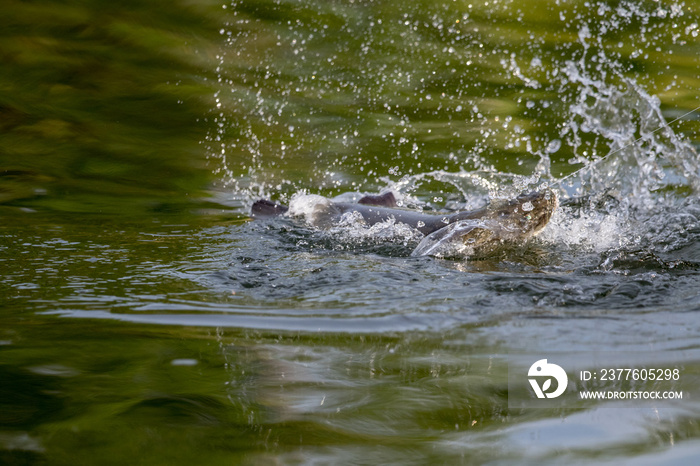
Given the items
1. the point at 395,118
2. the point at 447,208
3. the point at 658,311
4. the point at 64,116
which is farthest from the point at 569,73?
the point at 658,311

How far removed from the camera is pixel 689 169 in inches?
214

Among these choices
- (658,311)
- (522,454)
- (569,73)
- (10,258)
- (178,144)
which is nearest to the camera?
(522,454)

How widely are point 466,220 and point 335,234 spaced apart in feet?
2.08

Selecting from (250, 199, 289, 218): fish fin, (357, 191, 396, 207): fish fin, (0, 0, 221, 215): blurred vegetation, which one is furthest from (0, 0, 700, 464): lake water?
(357, 191, 396, 207): fish fin

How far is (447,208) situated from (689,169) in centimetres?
174

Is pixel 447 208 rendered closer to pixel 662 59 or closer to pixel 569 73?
pixel 569 73

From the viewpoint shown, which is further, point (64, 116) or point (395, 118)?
point (395, 118)

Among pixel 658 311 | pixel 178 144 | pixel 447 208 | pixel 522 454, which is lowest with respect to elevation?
pixel 522 454
